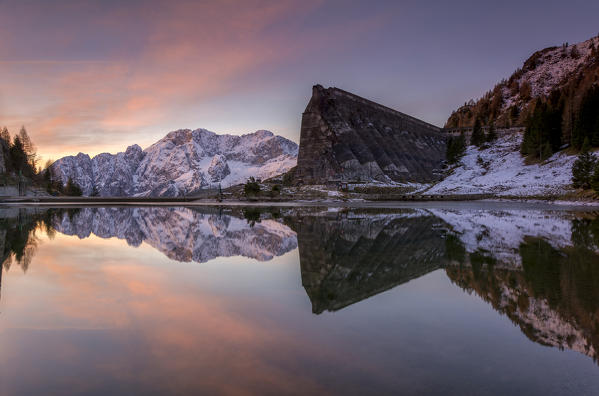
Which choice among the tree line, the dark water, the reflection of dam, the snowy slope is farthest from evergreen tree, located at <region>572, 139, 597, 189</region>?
the tree line

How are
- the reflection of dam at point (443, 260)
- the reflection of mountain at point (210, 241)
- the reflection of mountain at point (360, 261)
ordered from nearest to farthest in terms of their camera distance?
the reflection of dam at point (443, 260) < the reflection of mountain at point (360, 261) < the reflection of mountain at point (210, 241)

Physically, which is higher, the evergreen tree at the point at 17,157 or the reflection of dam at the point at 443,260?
the evergreen tree at the point at 17,157

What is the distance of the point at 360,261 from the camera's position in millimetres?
13703

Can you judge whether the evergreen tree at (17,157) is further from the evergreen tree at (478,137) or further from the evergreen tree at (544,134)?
the evergreen tree at (544,134)

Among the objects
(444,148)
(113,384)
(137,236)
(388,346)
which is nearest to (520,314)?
(388,346)

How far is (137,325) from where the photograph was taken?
23.9 feet

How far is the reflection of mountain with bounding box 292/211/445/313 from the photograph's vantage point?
9.80 meters

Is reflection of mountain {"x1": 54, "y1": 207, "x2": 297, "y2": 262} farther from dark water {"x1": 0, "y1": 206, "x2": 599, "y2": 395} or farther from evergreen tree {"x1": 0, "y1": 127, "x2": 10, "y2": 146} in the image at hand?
evergreen tree {"x1": 0, "y1": 127, "x2": 10, "y2": 146}

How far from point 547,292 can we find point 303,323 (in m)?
6.15

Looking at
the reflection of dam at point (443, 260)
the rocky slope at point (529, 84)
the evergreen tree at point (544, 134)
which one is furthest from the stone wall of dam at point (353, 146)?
the reflection of dam at point (443, 260)

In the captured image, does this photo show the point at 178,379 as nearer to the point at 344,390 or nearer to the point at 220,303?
the point at 344,390

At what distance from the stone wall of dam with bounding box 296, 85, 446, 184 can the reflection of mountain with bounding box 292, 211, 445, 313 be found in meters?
80.6

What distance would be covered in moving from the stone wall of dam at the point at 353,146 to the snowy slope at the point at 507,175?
45.5 feet

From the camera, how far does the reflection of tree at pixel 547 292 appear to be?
270 inches
